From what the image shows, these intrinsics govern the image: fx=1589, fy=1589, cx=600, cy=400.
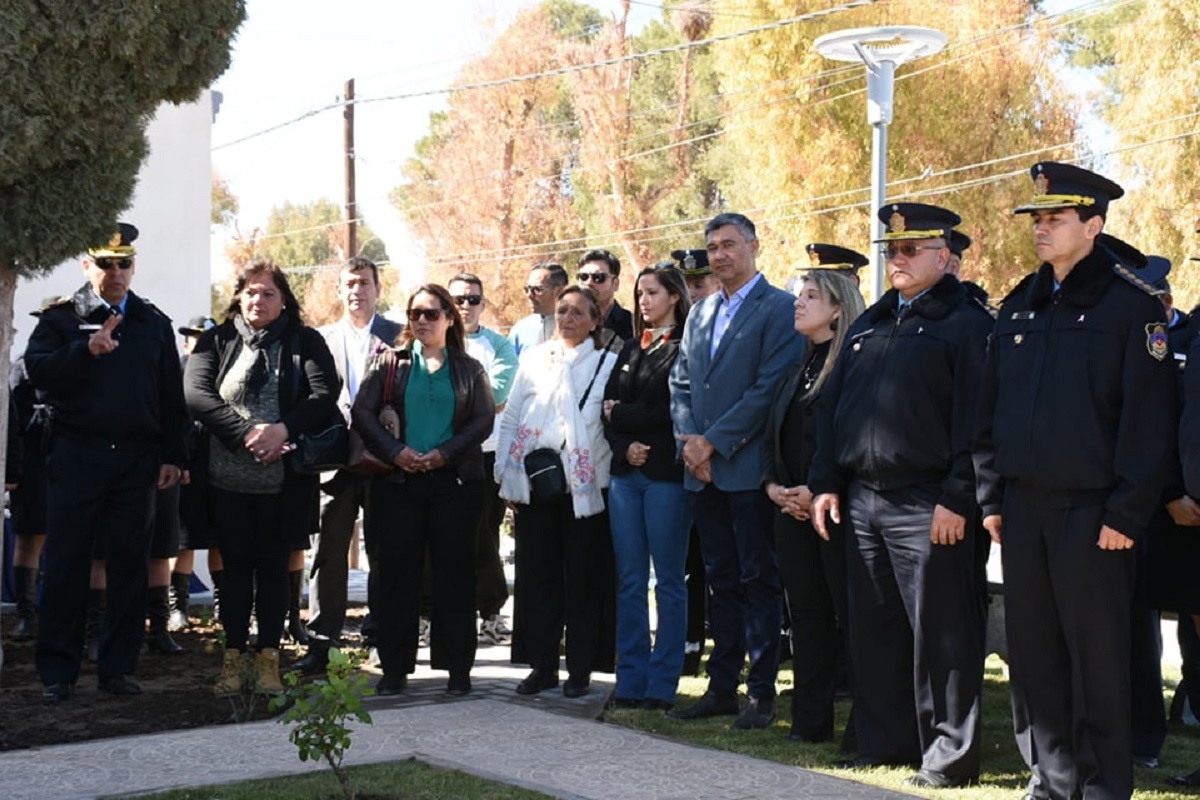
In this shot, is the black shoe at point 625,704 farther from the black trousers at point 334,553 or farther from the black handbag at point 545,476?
the black trousers at point 334,553

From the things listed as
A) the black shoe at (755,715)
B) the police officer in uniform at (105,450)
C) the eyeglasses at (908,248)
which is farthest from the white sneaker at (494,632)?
the eyeglasses at (908,248)

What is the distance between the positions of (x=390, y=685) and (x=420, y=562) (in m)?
0.68

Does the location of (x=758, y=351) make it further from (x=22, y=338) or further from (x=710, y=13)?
(x=710, y=13)

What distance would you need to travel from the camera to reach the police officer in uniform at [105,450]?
8.28 m

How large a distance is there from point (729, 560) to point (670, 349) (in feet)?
3.91

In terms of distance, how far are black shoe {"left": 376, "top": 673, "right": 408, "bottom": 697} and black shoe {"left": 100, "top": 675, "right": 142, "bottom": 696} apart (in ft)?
4.23

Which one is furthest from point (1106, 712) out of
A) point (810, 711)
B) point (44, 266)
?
point (44, 266)

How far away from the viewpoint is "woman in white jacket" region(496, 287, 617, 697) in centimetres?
854

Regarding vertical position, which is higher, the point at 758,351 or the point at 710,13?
the point at 710,13

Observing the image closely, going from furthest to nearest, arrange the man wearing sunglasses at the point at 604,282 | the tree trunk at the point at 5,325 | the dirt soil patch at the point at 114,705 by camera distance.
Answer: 1. the man wearing sunglasses at the point at 604,282
2. the dirt soil patch at the point at 114,705
3. the tree trunk at the point at 5,325

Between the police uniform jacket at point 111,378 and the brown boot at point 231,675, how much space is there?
3.65 ft

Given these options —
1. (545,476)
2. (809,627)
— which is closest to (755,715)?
(809,627)

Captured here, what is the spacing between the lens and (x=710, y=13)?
3928cm

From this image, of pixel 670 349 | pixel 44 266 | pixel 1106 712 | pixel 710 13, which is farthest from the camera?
pixel 710 13
